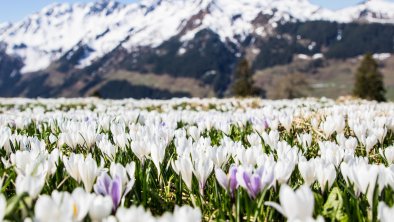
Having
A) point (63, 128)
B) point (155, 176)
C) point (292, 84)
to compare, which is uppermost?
point (292, 84)

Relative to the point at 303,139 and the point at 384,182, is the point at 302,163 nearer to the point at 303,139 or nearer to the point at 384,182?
the point at 384,182

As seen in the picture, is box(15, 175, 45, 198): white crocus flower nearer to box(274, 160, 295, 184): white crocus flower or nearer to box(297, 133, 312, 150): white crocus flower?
box(274, 160, 295, 184): white crocus flower

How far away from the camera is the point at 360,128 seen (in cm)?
482

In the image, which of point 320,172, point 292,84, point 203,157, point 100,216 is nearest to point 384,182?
point 320,172

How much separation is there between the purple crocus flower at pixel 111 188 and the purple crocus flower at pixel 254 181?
1.98 ft

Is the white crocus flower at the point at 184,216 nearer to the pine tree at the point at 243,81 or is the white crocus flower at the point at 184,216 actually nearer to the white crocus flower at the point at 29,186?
the white crocus flower at the point at 29,186

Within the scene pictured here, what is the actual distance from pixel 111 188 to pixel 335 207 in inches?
44.8

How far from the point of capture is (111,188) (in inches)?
87.7

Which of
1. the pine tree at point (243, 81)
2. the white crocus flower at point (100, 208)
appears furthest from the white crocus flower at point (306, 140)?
the pine tree at point (243, 81)

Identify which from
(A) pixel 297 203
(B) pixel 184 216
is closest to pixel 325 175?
(A) pixel 297 203

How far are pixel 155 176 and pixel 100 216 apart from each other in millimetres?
1521

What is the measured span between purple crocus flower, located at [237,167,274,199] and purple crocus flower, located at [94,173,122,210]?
0.60m

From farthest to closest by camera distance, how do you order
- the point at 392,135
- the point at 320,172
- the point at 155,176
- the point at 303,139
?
1. the point at 392,135
2. the point at 303,139
3. the point at 155,176
4. the point at 320,172

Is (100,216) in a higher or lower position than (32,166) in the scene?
lower
